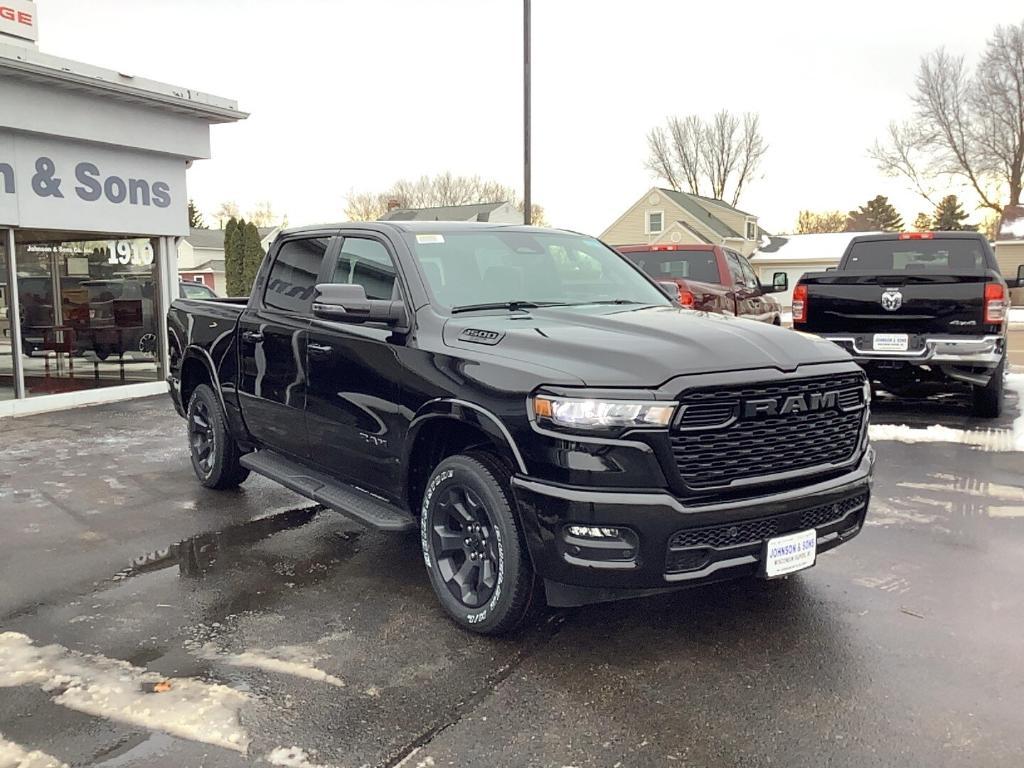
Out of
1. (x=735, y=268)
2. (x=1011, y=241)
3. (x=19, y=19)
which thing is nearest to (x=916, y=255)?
(x=735, y=268)

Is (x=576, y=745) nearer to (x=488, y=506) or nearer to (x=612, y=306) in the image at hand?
(x=488, y=506)

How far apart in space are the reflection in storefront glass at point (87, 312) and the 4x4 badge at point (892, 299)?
32.6 feet

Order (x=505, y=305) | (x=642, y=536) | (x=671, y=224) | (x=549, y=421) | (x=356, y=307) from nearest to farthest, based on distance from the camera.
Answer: (x=642, y=536) < (x=549, y=421) < (x=356, y=307) < (x=505, y=305) < (x=671, y=224)

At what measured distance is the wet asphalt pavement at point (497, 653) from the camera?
311 cm

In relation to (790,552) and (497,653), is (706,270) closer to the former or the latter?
(790,552)

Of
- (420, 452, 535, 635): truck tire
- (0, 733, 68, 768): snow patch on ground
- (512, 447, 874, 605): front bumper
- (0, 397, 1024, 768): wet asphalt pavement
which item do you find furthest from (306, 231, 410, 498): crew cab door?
(0, 733, 68, 768): snow patch on ground

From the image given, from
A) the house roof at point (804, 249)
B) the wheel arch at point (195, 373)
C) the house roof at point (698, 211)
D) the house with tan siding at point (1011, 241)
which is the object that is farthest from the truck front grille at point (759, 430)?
the house roof at point (804, 249)

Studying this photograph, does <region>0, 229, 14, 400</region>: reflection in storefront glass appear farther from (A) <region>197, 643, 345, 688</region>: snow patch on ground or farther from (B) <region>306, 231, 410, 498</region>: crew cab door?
(A) <region>197, 643, 345, 688</region>: snow patch on ground

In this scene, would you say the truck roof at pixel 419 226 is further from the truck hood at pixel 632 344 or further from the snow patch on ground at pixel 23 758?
the snow patch on ground at pixel 23 758

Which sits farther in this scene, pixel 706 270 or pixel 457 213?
pixel 457 213

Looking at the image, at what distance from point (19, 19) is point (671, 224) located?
40785mm

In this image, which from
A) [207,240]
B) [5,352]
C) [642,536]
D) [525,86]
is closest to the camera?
[642,536]

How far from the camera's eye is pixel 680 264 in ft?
40.2

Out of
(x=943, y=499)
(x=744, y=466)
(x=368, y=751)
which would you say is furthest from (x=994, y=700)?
(x=943, y=499)
